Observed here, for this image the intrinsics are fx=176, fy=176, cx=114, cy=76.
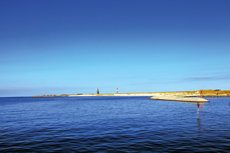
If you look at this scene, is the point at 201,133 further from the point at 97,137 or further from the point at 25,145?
the point at 25,145

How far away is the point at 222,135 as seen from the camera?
19953mm

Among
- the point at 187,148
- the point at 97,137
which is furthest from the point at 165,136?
the point at 97,137

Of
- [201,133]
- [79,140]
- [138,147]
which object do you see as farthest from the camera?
[201,133]

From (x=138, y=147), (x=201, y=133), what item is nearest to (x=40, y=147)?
(x=138, y=147)

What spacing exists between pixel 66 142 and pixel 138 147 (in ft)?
24.7

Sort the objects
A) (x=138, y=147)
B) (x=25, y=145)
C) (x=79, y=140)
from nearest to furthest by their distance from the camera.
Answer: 1. (x=138, y=147)
2. (x=25, y=145)
3. (x=79, y=140)

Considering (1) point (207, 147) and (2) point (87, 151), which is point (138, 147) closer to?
(2) point (87, 151)

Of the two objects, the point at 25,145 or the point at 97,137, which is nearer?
the point at 25,145

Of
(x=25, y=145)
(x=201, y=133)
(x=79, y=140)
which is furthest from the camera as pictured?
(x=201, y=133)

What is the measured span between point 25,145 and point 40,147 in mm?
1961

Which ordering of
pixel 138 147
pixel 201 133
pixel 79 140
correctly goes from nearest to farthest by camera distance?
pixel 138 147
pixel 79 140
pixel 201 133

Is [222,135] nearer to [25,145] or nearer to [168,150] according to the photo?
[168,150]

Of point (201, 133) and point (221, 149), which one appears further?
point (201, 133)

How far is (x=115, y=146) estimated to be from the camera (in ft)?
54.1
